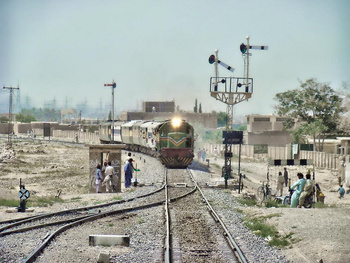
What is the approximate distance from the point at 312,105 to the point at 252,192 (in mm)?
40424

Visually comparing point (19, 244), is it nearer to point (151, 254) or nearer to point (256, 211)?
point (151, 254)

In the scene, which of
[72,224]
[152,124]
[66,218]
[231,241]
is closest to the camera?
[231,241]

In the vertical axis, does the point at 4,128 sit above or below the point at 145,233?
above

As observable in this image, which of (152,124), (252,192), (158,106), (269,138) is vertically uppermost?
(158,106)

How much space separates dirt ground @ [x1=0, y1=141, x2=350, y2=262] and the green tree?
11408 mm

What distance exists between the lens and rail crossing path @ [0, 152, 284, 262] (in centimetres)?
1180

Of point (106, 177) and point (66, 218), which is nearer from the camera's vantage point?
point (66, 218)

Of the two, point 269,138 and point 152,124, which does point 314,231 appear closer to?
point 152,124

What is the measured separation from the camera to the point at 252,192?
25922 mm

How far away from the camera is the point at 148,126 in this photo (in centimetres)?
4019

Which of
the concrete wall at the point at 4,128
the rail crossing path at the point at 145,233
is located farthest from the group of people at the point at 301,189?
the concrete wall at the point at 4,128

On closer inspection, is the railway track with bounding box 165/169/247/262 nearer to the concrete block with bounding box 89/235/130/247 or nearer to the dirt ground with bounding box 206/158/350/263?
the concrete block with bounding box 89/235/130/247

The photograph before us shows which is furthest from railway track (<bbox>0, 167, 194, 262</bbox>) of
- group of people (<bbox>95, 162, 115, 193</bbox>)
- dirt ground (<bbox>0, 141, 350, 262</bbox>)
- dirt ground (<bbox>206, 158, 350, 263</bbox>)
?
dirt ground (<bbox>206, 158, 350, 263</bbox>)

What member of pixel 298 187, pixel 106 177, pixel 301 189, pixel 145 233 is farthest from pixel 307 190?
pixel 106 177
